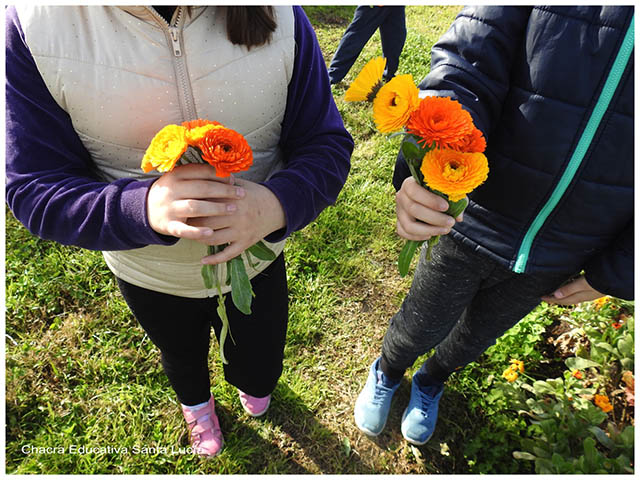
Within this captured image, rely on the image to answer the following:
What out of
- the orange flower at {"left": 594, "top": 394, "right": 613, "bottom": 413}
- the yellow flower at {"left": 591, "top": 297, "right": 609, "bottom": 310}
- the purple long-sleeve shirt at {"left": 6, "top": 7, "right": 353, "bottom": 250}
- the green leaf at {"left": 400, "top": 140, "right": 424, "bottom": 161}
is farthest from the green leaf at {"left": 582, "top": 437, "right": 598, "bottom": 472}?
the purple long-sleeve shirt at {"left": 6, "top": 7, "right": 353, "bottom": 250}

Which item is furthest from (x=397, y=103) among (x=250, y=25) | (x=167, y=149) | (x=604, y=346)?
(x=604, y=346)

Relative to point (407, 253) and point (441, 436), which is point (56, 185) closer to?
point (407, 253)

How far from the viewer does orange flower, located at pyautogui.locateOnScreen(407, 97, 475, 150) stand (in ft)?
2.83

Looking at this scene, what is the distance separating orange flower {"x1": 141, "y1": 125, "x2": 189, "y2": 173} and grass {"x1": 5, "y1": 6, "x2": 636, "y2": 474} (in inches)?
60.7

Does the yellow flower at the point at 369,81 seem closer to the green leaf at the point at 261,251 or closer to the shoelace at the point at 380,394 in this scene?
the green leaf at the point at 261,251

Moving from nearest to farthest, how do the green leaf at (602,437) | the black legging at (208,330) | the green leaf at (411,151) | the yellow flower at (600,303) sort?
the green leaf at (411,151), the black legging at (208,330), the green leaf at (602,437), the yellow flower at (600,303)

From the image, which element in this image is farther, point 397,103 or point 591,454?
point 591,454

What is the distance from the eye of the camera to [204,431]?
185 cm

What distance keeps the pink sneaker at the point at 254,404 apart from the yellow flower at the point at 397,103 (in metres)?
1.49

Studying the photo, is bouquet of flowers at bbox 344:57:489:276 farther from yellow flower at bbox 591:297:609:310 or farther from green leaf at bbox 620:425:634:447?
yellow flower at bbox 591:297:609:310

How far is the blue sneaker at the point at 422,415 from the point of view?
1917 mm

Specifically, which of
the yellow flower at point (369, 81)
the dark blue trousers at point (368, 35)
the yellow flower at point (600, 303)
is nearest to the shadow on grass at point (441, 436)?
the yellow flower at point (600, 303)

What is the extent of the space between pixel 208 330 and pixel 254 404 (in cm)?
62

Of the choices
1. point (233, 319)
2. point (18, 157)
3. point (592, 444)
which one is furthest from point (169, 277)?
point (592, 444)
